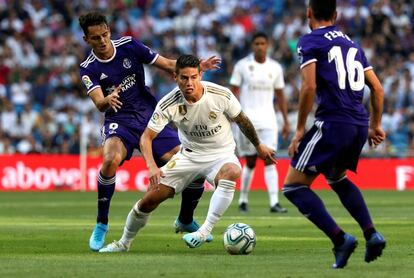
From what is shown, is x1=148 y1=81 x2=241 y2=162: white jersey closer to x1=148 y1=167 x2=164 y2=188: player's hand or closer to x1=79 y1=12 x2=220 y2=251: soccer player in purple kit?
x1=148 y1=167 x2=164 y2=188: player's hand

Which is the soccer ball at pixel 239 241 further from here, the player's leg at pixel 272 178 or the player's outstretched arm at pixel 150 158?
the player's leg at pixel 272 178

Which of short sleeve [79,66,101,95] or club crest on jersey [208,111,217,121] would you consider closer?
club crest on jersey [208,111,217,121]

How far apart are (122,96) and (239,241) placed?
101 inches

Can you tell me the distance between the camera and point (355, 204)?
31.3ft

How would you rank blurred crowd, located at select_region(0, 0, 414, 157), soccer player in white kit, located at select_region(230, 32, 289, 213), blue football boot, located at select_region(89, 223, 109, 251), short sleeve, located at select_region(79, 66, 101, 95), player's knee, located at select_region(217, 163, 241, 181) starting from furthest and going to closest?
blurred crowd, located at select_region(0, 0, 414, 157) < soccer player in white kit, located at select_region(230, 32, 289, 213) < short sleeve, located at select_region(79, 66, 101, 95) < blue football boot, located at select_region(89, 223, 109, 251) < player's knee, located at select_region(217, 163, 241, 181)

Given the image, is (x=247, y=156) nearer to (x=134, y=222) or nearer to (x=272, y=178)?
(x=272, y=178)

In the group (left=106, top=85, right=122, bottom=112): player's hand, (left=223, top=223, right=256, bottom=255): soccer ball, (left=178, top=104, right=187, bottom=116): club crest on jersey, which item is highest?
(left=178, top=104, right=187, bottom=116): club crest on jersey

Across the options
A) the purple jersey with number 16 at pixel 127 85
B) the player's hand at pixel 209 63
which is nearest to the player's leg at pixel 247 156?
the purple jersey with number 16 at pixel 127 85

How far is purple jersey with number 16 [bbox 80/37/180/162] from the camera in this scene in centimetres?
1233

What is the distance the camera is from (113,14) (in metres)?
32.7

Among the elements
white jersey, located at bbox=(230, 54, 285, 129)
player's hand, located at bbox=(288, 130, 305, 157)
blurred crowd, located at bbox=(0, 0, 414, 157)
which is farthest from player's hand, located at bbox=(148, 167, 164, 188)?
blurred crowd, located at bbox=(0, 0, 414, 157)

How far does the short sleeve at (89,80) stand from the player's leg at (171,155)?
900 mm

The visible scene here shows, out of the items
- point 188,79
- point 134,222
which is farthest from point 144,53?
point 134,222

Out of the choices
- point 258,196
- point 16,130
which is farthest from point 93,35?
point 16,130
